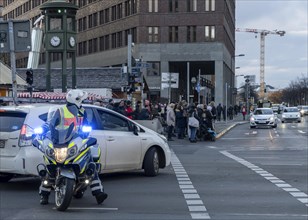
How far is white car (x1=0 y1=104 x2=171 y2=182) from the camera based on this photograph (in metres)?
11.0

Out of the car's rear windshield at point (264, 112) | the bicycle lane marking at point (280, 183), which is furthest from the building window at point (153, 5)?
the bicycle lane marking at point (280, 183)

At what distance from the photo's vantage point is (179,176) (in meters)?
13.7

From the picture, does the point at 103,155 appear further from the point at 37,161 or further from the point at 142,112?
the point at 142,112

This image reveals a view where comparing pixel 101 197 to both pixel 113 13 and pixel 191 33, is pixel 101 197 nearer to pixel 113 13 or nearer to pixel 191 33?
pixel 191 33

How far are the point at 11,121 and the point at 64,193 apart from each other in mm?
3183

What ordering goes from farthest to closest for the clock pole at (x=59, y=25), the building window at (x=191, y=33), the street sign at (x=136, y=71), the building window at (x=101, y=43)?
the building window at (x=101, y=43) < the building window at (x=191, y=33) < the clock pole at (x=59, y=25) < the street sign at (x=136, y=71)

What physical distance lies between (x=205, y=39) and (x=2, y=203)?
6026 centimetres

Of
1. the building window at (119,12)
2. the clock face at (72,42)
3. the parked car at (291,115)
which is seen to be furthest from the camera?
the building window at (119,12)

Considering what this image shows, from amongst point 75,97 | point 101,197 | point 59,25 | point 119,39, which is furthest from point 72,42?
point 75,97

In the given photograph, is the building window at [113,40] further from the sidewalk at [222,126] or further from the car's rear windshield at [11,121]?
the car's rear windshield at [11,121]

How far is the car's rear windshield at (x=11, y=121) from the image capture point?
37.4ft

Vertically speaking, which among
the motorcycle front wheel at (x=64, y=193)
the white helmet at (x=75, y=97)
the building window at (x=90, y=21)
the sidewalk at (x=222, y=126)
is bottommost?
the sidewalk at (x=222, y=126)

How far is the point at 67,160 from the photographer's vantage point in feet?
28.9

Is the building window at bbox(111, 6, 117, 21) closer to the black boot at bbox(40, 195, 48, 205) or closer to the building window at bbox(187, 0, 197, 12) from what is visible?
the building window at bbox(187, 0, 197, 12)
